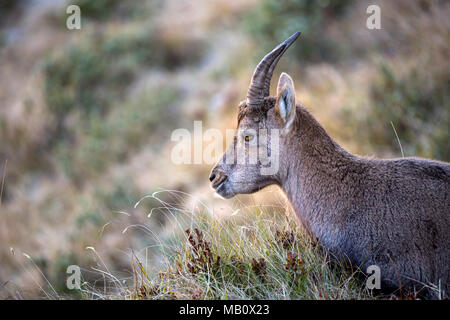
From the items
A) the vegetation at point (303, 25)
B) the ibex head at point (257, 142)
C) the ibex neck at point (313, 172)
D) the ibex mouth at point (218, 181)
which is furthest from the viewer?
the vegetation at point (303, 25)

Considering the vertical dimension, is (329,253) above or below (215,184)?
below

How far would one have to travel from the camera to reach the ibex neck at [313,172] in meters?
4.63

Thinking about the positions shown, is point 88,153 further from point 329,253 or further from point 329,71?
point 329,253

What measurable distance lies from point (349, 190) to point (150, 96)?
17598mm

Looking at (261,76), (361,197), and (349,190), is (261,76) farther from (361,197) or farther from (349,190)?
(361,197)

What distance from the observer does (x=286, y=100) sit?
4777mm

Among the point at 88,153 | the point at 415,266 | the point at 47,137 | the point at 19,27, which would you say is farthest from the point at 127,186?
the point at 19,27

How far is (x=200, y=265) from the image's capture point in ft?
15.9
